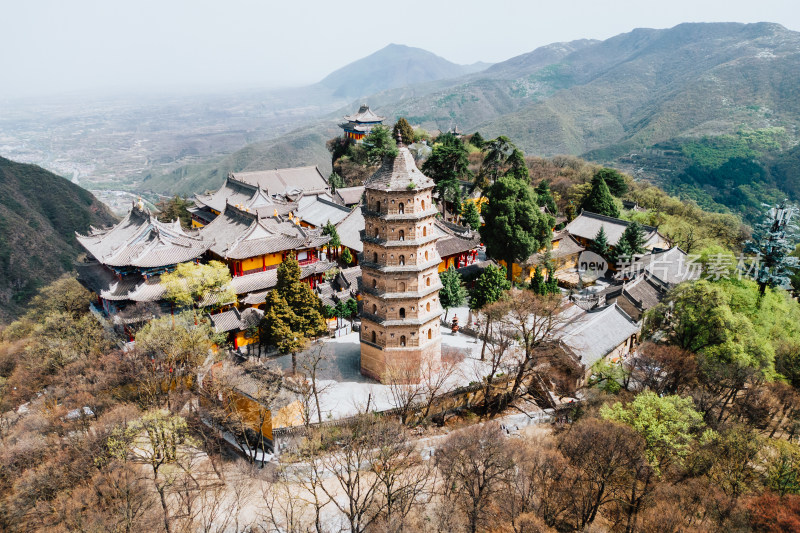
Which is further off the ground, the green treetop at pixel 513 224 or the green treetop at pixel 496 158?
the green treetop at pixel 496 158

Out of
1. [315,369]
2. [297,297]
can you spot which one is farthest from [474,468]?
[297,297]

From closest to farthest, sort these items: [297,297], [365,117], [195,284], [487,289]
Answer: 1. [297,297]
2. [195,284]
3. [487,289]
4. [365,117]

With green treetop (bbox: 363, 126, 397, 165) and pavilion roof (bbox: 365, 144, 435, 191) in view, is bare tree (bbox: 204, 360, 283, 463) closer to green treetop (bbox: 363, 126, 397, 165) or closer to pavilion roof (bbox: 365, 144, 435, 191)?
pavilion roof (bbox: 365, 144, 435, 191)

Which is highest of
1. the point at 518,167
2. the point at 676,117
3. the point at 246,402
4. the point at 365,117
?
the point at 365,117

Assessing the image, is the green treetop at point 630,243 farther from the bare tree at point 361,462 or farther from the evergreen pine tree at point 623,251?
the bare tree at point 361,462

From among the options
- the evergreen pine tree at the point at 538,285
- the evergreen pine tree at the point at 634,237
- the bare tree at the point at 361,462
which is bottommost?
the bare tree at the point at 361,462

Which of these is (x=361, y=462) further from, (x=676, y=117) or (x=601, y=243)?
(x=676, y=117)

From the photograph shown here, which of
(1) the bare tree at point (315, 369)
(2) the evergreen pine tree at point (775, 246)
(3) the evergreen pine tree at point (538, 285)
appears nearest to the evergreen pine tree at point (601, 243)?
(3) the evergreen pine tree at point (538, 285)
